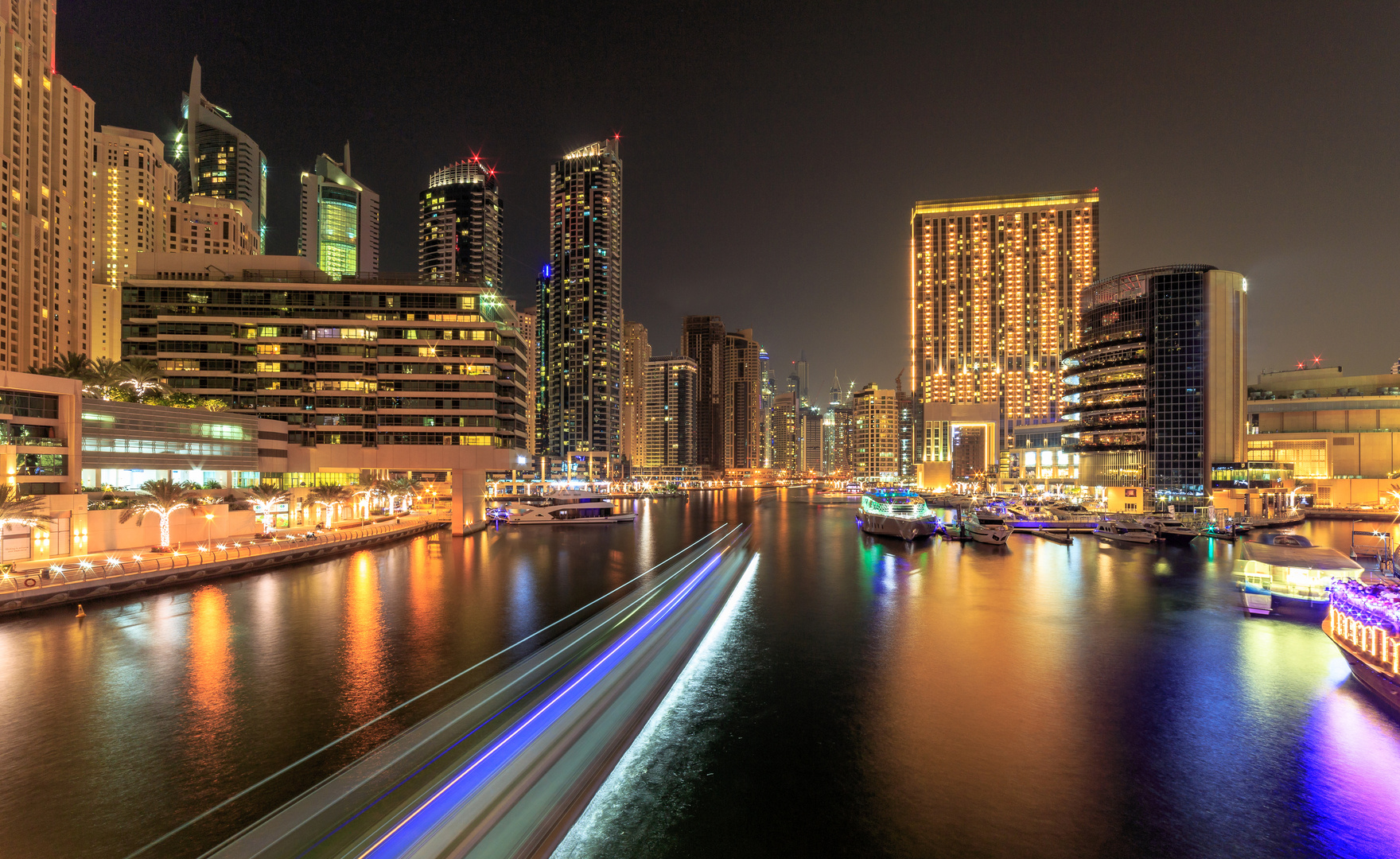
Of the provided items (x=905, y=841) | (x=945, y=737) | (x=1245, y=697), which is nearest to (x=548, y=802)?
(x=905, y=841)

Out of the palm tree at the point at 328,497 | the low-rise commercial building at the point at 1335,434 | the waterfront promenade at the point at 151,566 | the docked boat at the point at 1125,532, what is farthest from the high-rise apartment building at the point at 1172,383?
the palm tree at the point at 328,497

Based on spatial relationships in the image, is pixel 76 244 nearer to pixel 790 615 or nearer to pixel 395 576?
pixel 395 576

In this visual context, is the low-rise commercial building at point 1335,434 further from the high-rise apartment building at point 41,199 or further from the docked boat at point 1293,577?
the high-rise apartment building at point 41,199

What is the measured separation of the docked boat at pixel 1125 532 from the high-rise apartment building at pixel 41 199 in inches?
7056

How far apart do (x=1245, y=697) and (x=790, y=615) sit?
2054 cm

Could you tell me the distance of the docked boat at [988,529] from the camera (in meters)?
73.9

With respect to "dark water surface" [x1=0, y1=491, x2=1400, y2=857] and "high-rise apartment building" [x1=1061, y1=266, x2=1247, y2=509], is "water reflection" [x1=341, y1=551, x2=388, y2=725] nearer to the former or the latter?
"dark water surface" [x1=0, y1=491, x2=1400, y2=857]

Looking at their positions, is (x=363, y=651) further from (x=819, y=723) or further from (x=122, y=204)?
(x=122, y=204)

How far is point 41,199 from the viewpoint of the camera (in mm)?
122125

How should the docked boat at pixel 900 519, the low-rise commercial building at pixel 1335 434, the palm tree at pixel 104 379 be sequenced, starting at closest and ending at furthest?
the palm tree at pixel 104 379
the docked boat at pixel 900 519
the low-rise commercial building at pixel 1335 434

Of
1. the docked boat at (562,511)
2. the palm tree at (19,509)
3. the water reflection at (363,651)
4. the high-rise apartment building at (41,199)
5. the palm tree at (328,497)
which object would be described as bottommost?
the docked boat at (562,511)

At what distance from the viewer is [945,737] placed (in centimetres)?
1977

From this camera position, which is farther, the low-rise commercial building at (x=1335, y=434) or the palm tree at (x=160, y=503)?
the low-rise commercial building at (x=1335, y=434)

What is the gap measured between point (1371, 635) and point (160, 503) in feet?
227
